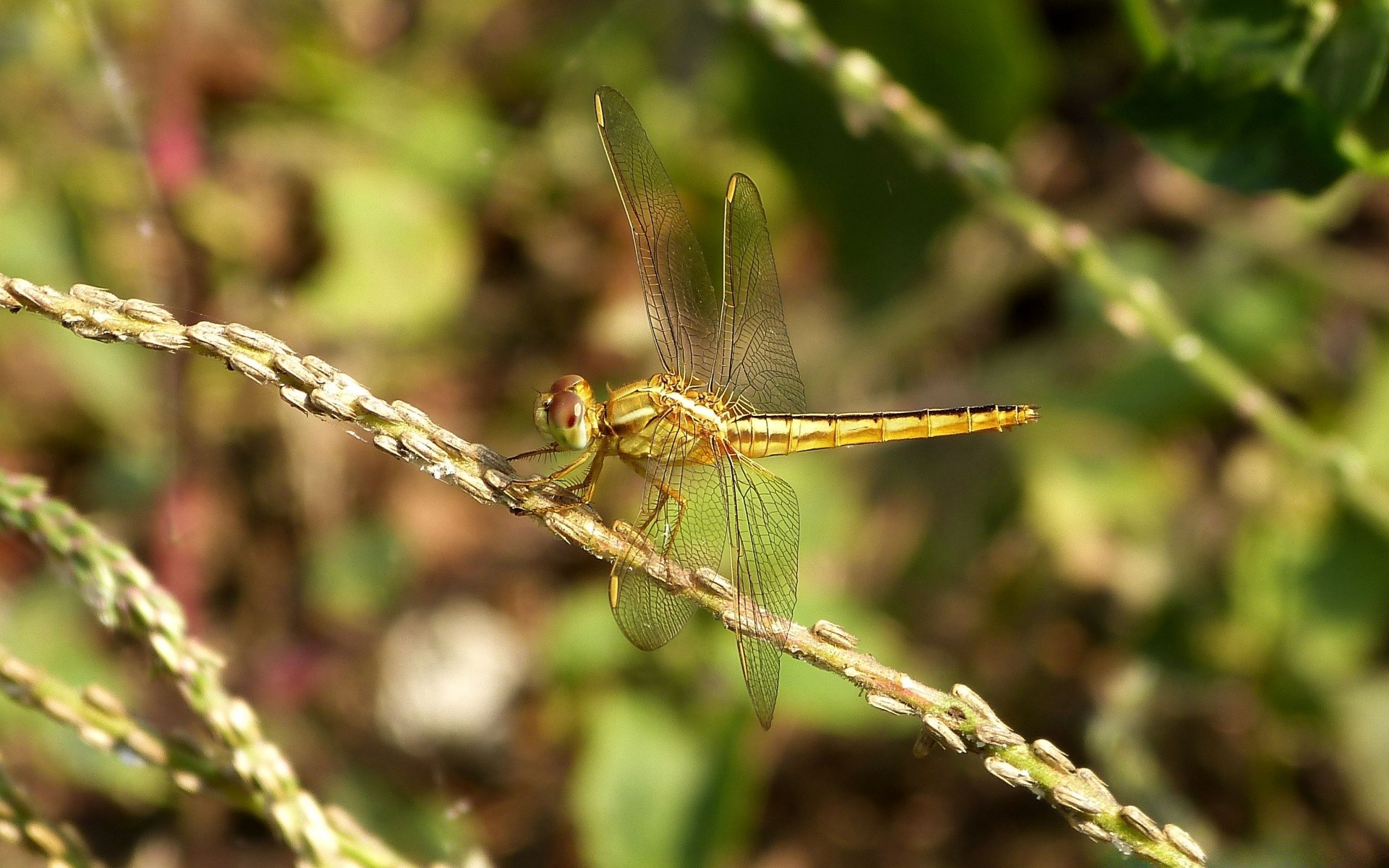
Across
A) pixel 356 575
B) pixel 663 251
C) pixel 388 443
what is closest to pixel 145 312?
pixel 388 443

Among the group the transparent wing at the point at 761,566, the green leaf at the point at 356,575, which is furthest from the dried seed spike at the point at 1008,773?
Answer: the green leaf at the point at 356,575

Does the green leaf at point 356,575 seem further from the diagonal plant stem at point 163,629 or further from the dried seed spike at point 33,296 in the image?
the dried seed spike at point 33,296

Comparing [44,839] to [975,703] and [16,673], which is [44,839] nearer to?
[16,673]

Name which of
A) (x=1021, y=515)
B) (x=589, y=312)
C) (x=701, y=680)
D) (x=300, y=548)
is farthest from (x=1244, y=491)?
(x=300, y=548)

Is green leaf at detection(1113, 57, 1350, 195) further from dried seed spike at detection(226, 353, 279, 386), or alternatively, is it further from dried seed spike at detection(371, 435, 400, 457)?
dried seed spike at detection(226, 353, 279, 386)

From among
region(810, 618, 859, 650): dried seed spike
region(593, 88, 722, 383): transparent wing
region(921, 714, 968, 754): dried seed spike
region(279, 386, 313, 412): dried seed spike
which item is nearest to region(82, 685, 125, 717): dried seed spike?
region(279, 386, 313, 412): dried seed spike

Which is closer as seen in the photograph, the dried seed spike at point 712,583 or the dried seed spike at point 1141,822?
the dried seed spike at point 1141,822

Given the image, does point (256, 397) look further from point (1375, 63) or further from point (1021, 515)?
point (1375, 63)
